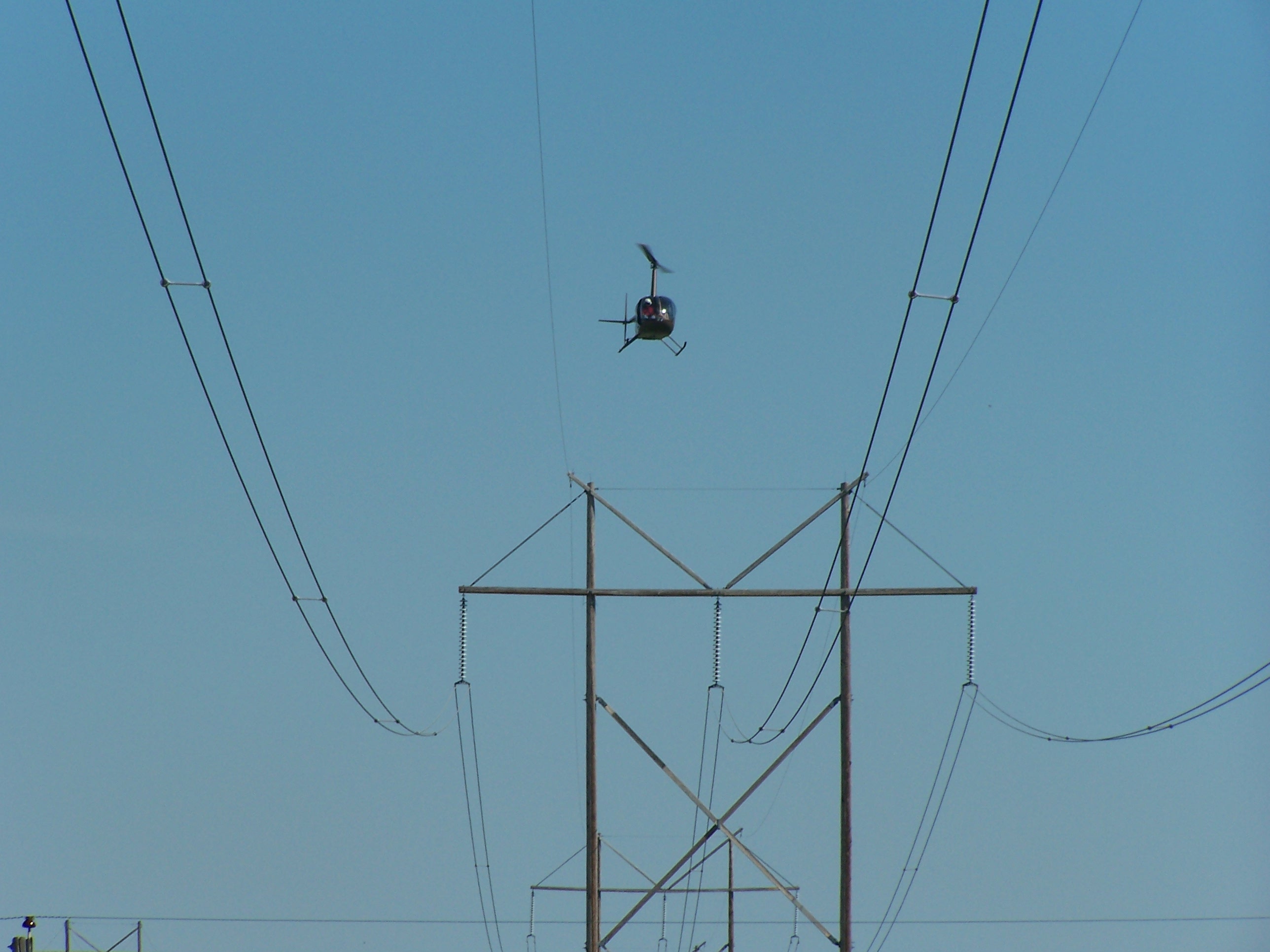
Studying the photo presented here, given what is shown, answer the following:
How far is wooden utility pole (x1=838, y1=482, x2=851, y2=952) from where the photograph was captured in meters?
25.6

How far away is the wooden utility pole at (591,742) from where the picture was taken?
25.6 meters

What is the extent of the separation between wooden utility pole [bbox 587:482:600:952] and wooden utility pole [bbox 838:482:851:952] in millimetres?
3295

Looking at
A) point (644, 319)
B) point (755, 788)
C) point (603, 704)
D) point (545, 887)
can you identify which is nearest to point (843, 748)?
point (755, 788)

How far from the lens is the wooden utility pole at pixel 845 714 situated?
2559 cm

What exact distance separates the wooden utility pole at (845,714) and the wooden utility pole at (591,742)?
3295 millimetres

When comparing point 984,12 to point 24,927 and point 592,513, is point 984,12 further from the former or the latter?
point 24,927

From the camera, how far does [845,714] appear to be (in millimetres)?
25844

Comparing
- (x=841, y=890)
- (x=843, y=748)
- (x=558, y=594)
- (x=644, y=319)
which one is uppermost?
(x=644, y=319)

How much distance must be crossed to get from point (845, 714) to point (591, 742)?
344 centimetres

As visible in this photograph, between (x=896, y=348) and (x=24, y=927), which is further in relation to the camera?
(x=24, y=927)

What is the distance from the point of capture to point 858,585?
25.2 metres

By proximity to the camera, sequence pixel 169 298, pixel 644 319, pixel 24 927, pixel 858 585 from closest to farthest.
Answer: pixel 169 298 → pixel 858 585 → pixel 644 319 → pixel 24 927

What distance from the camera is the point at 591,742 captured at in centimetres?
2570

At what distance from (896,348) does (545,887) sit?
2109 centimetres
